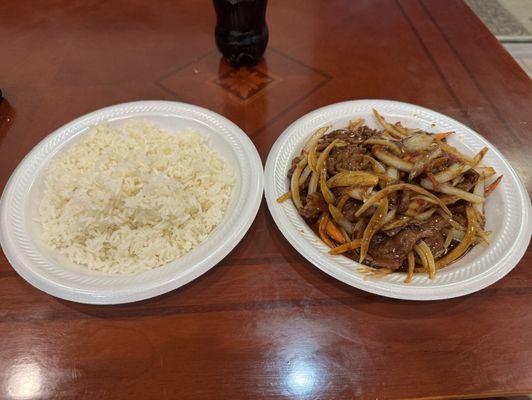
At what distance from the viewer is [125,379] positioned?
991 millimetres

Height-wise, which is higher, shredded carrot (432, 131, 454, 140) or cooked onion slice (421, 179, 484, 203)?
shredded carrot (432, 131, 454, 140)

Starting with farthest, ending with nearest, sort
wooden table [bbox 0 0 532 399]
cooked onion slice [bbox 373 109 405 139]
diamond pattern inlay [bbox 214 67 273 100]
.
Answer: diamond pattern inlay [bbox 214 67 273 100] → cooked onion slice [bbox 373 109 405 139] → wooden table [bbox 0 0 532 399]

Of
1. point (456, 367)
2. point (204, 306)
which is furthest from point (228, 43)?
point (456, 367)

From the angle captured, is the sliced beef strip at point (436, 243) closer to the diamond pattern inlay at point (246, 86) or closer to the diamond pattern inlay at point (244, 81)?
the diamond pattern inlay at point (246, 86)

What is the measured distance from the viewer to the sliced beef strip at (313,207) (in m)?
1.30

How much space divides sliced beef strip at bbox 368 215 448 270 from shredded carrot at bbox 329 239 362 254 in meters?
0.05

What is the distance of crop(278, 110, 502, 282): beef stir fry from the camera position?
1.21m

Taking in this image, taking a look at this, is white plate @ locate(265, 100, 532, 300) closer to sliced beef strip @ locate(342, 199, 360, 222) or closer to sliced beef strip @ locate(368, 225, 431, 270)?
sliced beef strip @ locate(368, 225, 431, 270)

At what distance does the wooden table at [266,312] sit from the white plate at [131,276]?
8 centimetres

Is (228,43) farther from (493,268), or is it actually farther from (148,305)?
(493,268)

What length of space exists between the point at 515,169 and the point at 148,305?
1497mm

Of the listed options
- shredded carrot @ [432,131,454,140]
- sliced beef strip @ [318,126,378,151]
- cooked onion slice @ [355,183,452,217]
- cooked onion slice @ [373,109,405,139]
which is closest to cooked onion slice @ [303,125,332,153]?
sliced beef strip @ [318,126,378,151]

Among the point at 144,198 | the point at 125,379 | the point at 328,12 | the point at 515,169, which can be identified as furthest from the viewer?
the point at 328,12

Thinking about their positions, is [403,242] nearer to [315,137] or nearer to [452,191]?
[452,191]
